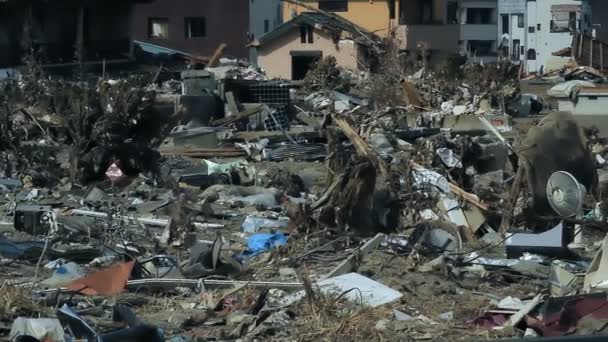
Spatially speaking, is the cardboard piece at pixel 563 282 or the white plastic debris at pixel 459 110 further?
the white plastic debris at pixel 459 110

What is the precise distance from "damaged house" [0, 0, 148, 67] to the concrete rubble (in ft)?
34.5

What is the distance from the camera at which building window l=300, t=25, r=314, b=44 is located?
41.3m

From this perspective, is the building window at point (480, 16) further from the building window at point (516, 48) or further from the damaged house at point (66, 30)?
the damaged house at point (66, 30)

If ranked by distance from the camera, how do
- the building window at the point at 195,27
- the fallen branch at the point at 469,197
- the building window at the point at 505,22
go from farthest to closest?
the building window at the point at 505,22, the building window at the point at 195,27, the fallen branch at the point at 469,197

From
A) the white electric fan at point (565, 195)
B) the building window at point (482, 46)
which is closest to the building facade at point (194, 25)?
the building window at point (482, 46)

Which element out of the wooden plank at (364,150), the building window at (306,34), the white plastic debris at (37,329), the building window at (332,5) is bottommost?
the white plastic debris at (37,329)

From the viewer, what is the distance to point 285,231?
10.1 metres

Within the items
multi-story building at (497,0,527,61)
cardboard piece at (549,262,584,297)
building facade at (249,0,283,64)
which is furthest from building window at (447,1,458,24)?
cardboard piece at (549,262,584,297)

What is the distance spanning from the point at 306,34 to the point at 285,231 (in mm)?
31809

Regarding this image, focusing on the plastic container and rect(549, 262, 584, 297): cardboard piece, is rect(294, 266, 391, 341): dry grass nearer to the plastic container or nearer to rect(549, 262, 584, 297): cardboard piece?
rect(549, 262, 584, 297): cardboard piece

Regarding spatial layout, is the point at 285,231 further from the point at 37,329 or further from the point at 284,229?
the point at 37,329

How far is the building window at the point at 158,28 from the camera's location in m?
46.7

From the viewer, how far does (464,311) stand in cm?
749

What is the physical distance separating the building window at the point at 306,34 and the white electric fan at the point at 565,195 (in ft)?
104
